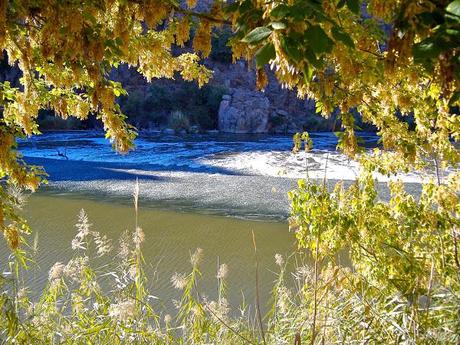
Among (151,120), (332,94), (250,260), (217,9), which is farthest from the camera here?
(151,120)

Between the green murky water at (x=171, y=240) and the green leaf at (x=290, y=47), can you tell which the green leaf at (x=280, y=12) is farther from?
the green murky water at (x=171, y=240)

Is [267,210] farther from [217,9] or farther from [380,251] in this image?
[217,9]

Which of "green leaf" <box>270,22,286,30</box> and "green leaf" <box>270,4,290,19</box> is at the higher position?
"green leaf" <box>270,4,290,19</box>

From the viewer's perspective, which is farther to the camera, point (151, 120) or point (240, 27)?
point (151, 120)

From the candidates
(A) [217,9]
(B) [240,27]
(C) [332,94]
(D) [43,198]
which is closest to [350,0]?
(B) [240,27]

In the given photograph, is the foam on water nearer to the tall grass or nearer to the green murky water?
the green murky water

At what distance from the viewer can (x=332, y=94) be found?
272 cm

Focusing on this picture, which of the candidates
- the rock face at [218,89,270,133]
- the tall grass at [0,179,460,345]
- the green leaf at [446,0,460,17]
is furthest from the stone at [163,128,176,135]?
the green leaf at [446,0,460,17]

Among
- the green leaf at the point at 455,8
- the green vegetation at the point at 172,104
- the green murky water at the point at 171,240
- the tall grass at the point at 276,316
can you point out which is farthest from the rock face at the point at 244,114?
the green leaf at the point at 455,8

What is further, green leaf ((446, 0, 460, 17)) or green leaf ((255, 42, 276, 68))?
green leaf ((255, 42, 276, 68))

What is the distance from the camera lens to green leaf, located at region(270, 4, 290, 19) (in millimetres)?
1159

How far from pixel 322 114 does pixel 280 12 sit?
5.36ft

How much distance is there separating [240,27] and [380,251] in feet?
7.46

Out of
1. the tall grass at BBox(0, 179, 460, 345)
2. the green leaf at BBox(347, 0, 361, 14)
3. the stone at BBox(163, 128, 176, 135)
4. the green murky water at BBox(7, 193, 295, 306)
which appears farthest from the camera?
the stone at BBox(163, 128, 176, 135)
